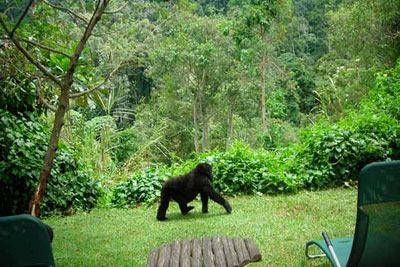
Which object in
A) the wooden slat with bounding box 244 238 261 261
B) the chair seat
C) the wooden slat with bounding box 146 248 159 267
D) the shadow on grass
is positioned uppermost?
the chair seat

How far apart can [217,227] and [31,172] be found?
9.66ft

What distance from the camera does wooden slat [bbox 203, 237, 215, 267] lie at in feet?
11.4

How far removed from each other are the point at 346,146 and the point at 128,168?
16.6 feet

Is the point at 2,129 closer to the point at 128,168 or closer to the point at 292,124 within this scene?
the point at 128,168

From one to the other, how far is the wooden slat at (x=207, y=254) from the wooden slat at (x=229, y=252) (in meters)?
0.13

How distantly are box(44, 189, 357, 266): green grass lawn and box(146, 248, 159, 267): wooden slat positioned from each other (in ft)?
0.30

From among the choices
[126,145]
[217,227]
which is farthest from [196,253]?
[126,145]

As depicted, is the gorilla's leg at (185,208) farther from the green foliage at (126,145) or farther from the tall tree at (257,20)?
the tall tree at (257,20)

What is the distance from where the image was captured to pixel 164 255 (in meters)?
3.70

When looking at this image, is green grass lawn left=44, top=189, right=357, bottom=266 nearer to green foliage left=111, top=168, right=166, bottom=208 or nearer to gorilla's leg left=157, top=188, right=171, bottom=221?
gorilla's leg left=157, top=188, right=171, bottom=221

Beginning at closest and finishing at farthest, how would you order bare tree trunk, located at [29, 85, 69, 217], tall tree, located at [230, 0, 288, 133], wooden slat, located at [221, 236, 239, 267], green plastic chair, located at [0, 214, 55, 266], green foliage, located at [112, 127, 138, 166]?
green plastic chair, located at [0, 214, 55, 266]
wooden slat, located at [221, 236, 239, 267]
bare tree trunk, located at [29, 85, 69, 217]
tall tree, located at [230, 0, 288, 133]
green foliage, located at [112, 127, 138, 166]

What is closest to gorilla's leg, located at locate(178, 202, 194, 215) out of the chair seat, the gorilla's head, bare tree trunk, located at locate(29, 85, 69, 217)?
the gorilla's head

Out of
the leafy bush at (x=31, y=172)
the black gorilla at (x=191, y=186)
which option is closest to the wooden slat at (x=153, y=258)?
the black gorilla at (x=191, y=186)

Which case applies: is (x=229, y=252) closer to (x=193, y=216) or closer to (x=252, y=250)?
(x=252, y=250)
